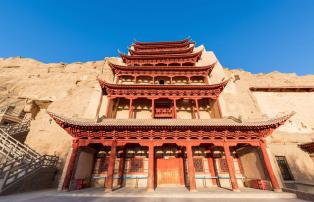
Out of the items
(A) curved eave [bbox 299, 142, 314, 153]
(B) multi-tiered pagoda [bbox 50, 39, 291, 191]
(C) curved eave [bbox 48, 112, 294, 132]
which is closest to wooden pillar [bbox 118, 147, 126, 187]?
(B) multi-tiered pagoda [bbox 50, 39, 291, 191]

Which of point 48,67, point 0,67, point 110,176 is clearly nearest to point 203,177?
point 110,176

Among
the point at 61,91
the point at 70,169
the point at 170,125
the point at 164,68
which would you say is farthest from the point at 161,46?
the point at 70,169

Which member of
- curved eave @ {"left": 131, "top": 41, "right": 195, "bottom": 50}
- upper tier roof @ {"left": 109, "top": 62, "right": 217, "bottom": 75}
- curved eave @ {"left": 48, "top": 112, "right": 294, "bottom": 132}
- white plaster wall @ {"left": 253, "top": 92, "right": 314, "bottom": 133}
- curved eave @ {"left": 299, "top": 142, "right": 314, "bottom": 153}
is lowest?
curved eave @ {"left": 299, "top": 142, "right": 314, "bottom": 153}

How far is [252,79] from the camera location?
21484 mm

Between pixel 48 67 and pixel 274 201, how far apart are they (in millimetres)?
33408

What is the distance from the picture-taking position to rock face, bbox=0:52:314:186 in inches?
543

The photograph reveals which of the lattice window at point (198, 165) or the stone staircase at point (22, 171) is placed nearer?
the stone staircase at point (22, 171)

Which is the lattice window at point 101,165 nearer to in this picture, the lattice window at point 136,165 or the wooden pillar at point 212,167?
the lattice window at point 136,165

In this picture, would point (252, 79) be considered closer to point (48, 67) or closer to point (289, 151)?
point (289, 151)

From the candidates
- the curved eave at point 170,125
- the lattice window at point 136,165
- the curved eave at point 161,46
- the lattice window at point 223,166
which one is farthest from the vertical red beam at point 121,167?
the curved eave at point 161,46

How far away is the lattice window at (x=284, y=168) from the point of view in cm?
1137

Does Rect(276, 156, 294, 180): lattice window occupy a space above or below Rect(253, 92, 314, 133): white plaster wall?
below

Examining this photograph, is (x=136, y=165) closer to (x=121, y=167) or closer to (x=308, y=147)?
(x=121, y=167)

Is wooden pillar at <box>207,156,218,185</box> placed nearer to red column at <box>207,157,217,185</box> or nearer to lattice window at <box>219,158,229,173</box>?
red column at <box>207,157,217,185</box>
